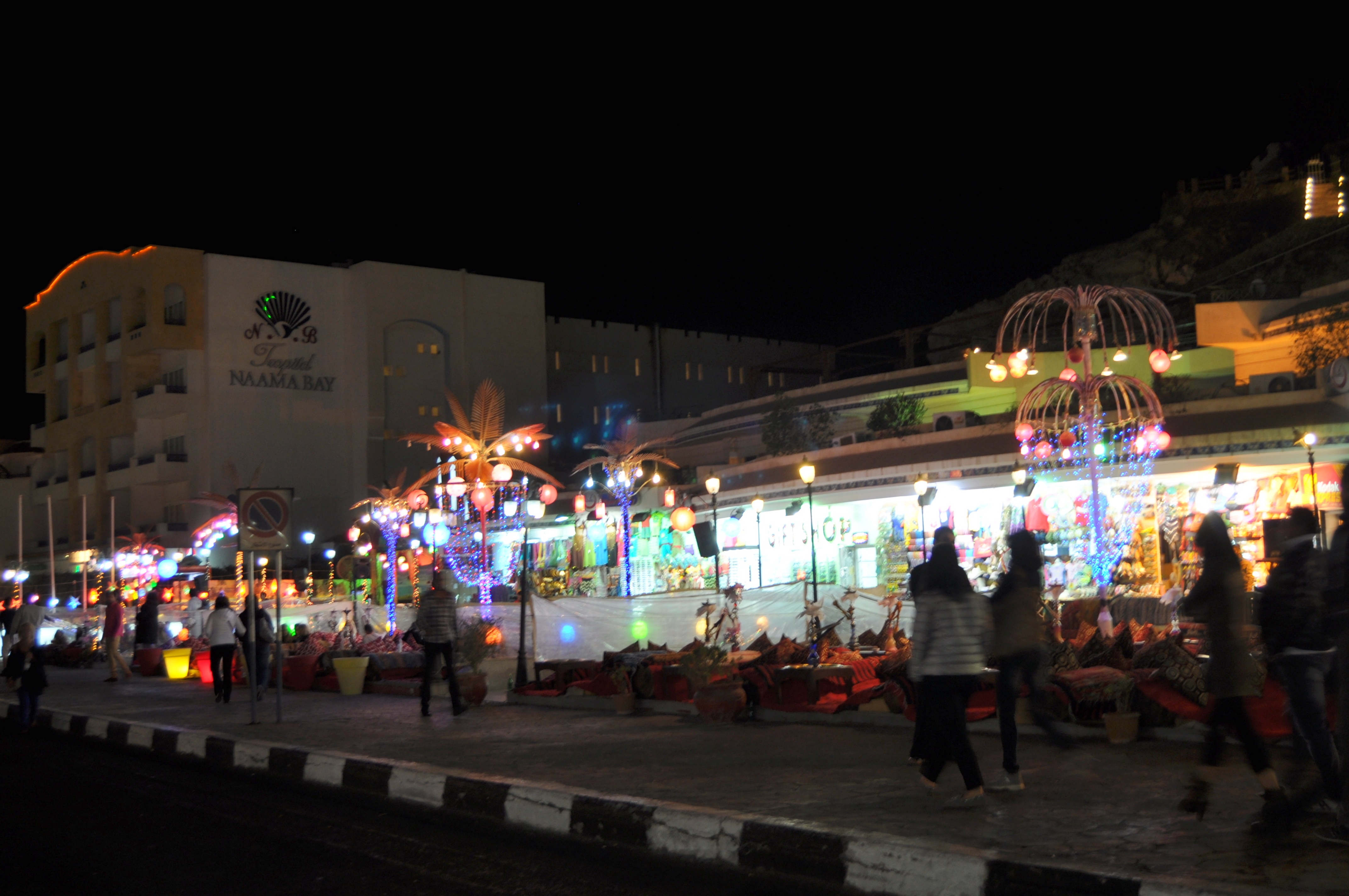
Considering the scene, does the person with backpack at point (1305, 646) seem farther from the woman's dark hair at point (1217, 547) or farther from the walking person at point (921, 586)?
the walking person at point (921, 586)

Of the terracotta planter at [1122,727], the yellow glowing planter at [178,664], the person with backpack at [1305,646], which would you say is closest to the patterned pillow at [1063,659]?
the terracotta planter at [1122,727]

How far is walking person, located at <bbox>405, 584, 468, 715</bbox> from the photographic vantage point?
40.1ft

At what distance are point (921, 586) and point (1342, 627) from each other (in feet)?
7.34

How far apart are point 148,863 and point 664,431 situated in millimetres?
38586

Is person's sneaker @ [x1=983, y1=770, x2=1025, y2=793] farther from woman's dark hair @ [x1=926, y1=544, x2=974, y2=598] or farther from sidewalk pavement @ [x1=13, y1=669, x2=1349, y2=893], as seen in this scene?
woman's dark hair @ [x1=926, y1=544, x2=974, y2=598]

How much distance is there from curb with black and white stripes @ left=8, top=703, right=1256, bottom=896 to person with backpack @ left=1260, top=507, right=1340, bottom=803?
1450 mm

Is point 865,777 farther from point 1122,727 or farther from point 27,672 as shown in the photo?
point 27,672

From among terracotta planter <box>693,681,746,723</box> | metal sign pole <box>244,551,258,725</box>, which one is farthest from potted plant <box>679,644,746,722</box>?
metal sign pole <box>244,551,258,725</box>

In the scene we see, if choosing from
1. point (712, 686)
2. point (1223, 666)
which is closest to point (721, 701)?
point (712, 686)

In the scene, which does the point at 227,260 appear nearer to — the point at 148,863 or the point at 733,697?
the point at 733,697

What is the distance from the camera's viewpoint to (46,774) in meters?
9.74

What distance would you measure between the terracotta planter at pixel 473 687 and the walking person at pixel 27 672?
4545mm

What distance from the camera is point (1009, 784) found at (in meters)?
6.79

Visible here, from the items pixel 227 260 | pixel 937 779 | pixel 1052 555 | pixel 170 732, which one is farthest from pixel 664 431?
pixel 937 779
